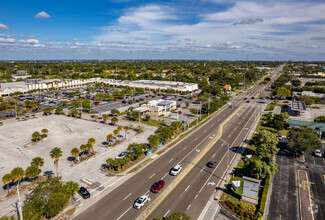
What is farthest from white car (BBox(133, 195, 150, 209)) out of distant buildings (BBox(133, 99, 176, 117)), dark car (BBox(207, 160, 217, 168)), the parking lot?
distant buildings (BBox(133, 99, 176, 117))

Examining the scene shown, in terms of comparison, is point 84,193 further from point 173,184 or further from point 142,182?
point 173,184

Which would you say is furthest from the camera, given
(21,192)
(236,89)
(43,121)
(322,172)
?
(236,89)

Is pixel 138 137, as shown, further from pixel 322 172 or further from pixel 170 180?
pixel 322 172

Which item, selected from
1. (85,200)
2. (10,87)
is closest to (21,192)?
(85,200)

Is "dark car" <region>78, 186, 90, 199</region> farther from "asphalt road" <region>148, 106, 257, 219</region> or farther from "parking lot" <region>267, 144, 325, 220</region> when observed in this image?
"parking lot" <region>267, 144, 325, 220</region>

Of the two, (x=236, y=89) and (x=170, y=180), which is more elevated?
(x=236, y=89)

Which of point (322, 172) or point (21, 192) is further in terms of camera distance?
point (322, 172)

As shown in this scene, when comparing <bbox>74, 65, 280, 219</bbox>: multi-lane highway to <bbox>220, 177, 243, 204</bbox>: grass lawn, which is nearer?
<bbox>74, 65, 280, 219</bbox>: multi-lane highway

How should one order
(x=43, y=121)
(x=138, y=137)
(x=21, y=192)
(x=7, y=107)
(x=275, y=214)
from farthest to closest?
(x=7, y=107), (x=43, y=121), (x=138, y=137), (x=21, y=192), (x=275, y=214)
